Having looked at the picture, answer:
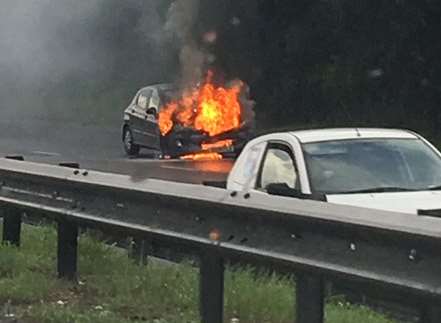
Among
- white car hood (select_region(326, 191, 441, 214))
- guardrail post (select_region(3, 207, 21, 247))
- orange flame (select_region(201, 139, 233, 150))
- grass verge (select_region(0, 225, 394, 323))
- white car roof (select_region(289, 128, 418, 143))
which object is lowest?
grass verge (select_region(0, 225, 394, 323))

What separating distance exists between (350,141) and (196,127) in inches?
673

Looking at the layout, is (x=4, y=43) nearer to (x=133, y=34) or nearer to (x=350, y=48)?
(x=133, y=34)

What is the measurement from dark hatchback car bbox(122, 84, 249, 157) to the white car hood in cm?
1672

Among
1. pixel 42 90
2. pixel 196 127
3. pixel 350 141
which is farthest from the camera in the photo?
pixel 42 90

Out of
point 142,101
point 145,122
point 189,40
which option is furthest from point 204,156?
point 189,40

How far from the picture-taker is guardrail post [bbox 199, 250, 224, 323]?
703cm

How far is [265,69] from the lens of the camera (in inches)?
1435

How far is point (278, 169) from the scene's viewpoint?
11.6 meters

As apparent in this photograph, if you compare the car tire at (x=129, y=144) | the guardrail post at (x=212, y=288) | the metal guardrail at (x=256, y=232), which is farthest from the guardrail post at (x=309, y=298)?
the car tire at (x=129, y=144)

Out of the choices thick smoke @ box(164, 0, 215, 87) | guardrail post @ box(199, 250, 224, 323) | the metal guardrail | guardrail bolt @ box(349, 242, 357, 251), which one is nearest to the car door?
thick smoke @ box(164, 0, 215, 87)

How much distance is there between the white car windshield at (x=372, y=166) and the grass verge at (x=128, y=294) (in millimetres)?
1871

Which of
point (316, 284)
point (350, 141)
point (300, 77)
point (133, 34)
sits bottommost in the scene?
point (316, 284)

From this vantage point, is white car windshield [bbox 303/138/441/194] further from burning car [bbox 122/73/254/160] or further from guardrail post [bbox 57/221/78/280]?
burning car [bbox 122/73/254/160]

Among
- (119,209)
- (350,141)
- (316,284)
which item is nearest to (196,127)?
(350,141)
